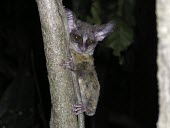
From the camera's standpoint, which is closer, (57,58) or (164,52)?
(164,52)

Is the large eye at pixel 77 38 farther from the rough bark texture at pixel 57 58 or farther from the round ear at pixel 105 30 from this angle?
the rough bark texture at pixel 57 58

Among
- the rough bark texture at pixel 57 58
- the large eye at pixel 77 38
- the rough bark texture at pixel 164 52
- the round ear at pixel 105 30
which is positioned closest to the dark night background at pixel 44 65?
the round ear at pixel 105 30

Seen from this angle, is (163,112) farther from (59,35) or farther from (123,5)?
(123,5)

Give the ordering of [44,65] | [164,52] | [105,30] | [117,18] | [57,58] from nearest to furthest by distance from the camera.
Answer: [164,52]
[57,58]
[105,30]
[117,18]
[44,65]

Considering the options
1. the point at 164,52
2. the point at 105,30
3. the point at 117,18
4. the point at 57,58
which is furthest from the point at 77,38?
the point at 164,52

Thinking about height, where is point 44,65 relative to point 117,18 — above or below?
below

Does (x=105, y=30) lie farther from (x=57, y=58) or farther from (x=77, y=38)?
(x=57, y=58)
